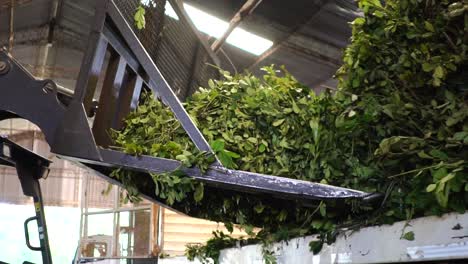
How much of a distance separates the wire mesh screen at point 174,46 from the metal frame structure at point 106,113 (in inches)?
9.6

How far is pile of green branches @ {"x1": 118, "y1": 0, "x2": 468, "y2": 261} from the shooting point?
152 cm

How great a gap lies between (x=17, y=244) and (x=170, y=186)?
13.2 meters

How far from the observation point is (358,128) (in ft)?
5.86

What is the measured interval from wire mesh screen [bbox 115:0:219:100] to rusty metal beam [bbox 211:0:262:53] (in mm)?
2089

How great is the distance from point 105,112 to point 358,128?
45.2 inches

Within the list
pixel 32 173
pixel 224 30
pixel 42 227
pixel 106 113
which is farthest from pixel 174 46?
pixel 224 30

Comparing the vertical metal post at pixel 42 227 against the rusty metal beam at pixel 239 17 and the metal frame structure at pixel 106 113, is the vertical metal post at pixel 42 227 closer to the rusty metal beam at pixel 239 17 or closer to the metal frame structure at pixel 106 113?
the metal frame structure at pixel 106 113

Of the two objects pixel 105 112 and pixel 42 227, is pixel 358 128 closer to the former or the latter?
pixel 105 112

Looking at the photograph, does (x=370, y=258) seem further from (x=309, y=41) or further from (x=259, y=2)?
(x=309, y=41)

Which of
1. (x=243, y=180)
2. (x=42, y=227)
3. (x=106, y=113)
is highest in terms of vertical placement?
(x=106, y=113)

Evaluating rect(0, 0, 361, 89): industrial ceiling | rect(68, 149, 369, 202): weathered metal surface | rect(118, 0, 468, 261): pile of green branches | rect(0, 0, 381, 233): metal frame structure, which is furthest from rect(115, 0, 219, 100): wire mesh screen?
rect(0, 0, 361, 89): industrial ceiling

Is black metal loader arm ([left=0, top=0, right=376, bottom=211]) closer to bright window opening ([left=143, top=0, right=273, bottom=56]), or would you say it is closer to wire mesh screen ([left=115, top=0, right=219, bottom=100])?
wire mesh screen ([left=115, top=0, right=219, bottom=100])

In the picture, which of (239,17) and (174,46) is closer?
(174,46)

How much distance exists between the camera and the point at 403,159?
1.61 metres
